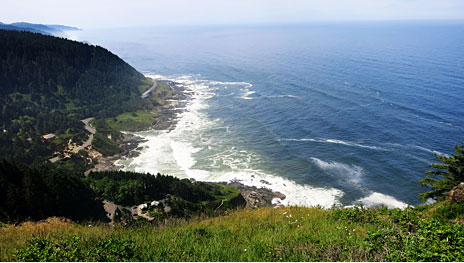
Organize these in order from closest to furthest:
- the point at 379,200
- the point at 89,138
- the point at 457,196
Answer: the point at 457,196 → the point at 379,200 → the point at 89,138

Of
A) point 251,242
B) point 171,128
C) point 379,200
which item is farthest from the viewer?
point 171,128

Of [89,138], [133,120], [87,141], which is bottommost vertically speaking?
[87,141]

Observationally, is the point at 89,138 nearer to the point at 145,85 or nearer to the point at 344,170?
the point at 145,85

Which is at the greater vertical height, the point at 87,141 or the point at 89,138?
the point at 89,138

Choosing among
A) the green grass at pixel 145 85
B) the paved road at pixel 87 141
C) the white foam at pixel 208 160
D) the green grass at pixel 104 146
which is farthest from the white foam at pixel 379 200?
the green grass at pixel 145 85

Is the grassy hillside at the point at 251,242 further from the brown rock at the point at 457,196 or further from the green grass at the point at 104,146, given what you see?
the green grass at the point at 104,146

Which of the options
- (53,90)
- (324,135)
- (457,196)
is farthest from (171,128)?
(457,196)

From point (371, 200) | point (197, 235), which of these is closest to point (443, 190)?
point (371, 200)
